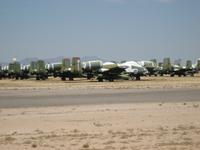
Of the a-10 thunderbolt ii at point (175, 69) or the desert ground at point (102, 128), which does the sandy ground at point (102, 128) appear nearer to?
the desert ground at point (102, 128)

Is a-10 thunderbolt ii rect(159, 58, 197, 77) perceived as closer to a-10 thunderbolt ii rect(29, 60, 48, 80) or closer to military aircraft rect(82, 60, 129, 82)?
military aircraft rect(82, 60, 129, 82)

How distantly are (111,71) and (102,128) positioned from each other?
5122 centimetres

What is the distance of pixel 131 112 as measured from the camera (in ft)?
69.0

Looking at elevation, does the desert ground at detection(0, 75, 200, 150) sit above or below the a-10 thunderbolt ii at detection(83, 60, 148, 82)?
below

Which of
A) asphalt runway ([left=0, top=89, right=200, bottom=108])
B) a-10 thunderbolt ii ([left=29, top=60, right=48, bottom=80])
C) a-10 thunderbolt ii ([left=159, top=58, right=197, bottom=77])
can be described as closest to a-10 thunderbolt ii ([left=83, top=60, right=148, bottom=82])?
a-10 thunderbolt ii ([left=29, top=60, right=48, bottom=80])

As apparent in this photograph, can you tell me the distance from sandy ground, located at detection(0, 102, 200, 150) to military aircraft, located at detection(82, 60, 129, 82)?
4295 cm

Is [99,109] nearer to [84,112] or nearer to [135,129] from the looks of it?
[84,112]

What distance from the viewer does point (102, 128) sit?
52.0 ft

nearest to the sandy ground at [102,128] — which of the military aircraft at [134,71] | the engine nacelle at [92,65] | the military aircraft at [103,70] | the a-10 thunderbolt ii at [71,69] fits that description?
the military aircraft at [103,70]

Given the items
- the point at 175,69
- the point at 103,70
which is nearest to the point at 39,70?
the point at 103,70

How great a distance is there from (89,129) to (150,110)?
6.71 meters

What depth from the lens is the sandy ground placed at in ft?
41.4

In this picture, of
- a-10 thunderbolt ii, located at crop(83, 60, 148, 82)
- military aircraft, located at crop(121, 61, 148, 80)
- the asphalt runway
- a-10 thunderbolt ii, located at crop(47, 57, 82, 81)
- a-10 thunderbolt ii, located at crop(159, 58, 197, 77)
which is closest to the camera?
the asphalt runway

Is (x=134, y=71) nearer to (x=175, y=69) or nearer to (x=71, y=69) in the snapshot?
(x=71, y=69)
